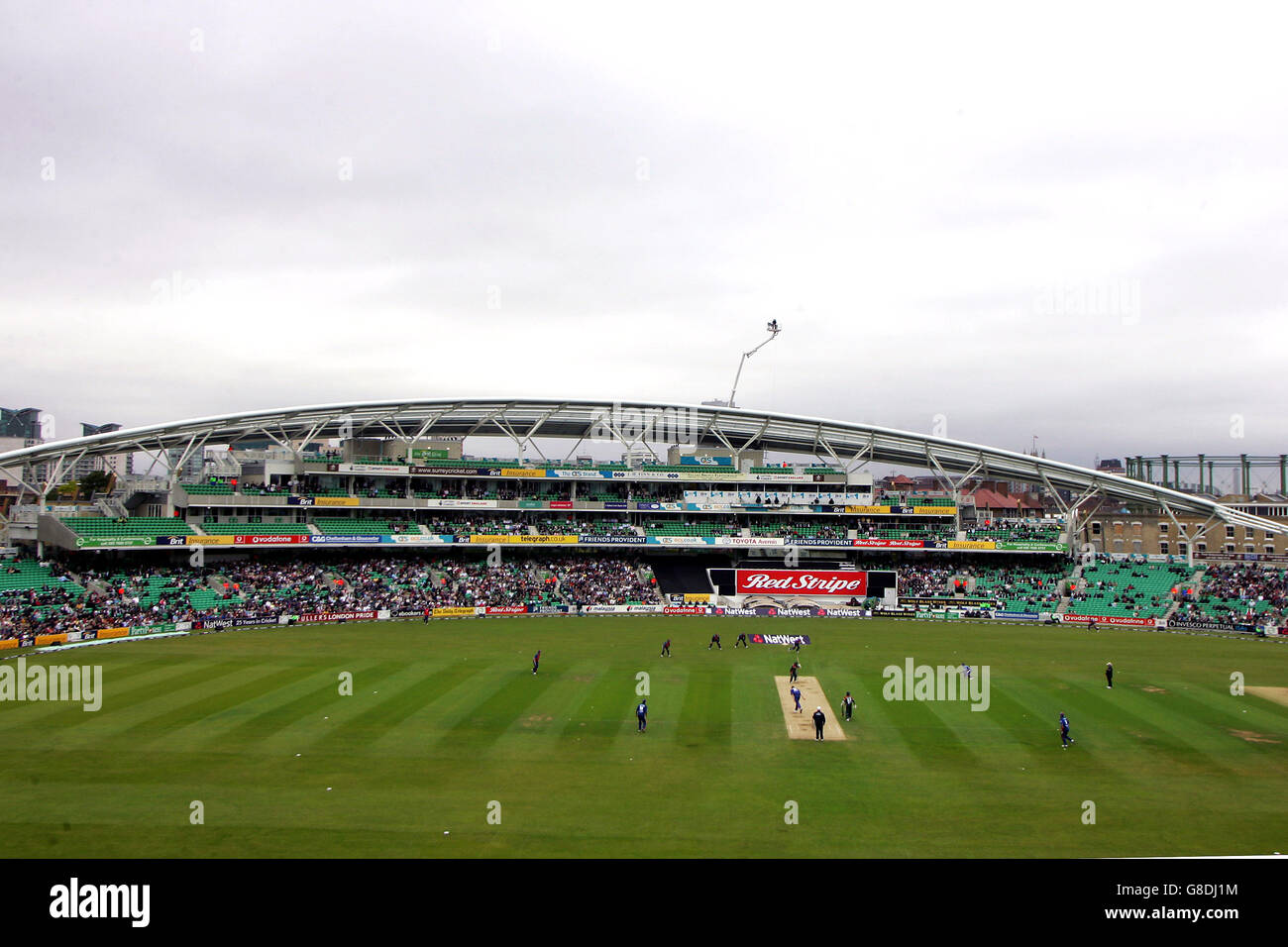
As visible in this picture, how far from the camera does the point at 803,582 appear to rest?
6231 cm

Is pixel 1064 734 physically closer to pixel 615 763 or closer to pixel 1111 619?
pixel 615 763

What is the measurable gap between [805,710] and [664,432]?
48.7 metres

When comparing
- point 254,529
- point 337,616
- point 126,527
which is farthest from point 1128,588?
point 126,527

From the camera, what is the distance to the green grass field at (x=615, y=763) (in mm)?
16531

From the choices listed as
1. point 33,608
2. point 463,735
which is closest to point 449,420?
point 33,608

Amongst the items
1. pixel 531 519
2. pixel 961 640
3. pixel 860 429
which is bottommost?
pixel 961 640

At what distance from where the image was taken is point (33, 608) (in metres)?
45.1

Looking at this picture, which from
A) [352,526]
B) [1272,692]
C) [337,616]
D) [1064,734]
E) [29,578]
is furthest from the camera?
[352,526]

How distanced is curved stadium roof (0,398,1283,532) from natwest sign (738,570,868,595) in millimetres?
14378

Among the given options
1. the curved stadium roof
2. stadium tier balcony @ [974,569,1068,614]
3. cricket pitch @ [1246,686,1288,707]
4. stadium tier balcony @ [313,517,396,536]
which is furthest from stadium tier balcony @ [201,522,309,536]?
cricket pitch @ [1246,686,1288,707]

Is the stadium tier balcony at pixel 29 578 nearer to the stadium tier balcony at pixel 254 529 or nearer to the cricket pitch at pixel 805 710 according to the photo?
the stadium tier balcony at pixel 254 529

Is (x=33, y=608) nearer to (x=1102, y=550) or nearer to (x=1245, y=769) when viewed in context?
(x=1245, y=769)
